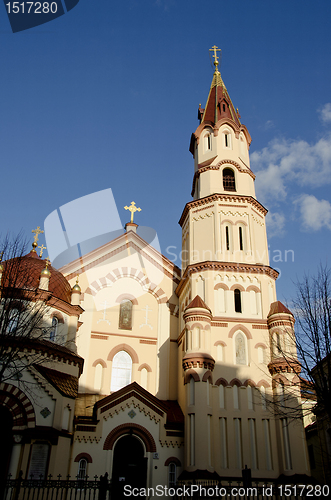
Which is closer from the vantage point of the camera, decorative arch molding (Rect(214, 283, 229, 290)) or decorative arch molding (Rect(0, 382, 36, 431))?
decorative arch molding (Rect(0, 382, 36, 431))

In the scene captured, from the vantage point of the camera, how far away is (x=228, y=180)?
30469mm

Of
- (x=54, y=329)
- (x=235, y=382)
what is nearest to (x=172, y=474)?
(x=235, y=382)

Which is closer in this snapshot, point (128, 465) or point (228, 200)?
point (128, 465)

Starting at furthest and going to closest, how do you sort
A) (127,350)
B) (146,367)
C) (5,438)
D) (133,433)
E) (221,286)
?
(127,350)
(146,367)
(221,286)
(133,433)
(5,438)

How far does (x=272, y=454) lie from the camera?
21766 mm

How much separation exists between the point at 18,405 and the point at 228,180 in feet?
A: 62.8

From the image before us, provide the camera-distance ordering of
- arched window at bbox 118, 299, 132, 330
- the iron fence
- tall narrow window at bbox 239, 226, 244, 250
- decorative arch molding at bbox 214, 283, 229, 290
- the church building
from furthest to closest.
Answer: tall narrow window at bbox 239, 226, 244, 250, arched window at bbox 118, 299, 132, 330, decorative arch molding at bbox 214, 283, 229, 290, the church building, the iron fence

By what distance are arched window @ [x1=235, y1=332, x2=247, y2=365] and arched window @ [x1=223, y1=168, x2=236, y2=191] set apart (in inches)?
405

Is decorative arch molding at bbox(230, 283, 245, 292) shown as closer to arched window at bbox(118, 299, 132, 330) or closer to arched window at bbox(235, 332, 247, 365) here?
arched window at bbox(235, 332, 247, 365)

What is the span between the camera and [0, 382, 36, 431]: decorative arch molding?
1941 cm

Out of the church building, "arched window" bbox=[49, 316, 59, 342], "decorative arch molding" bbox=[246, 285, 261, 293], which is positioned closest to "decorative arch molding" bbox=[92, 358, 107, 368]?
the church building

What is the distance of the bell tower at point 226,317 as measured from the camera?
21547mm

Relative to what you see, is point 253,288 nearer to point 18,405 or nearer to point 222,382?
point 222,382

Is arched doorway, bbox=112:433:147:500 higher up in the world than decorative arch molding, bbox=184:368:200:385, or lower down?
lower down
